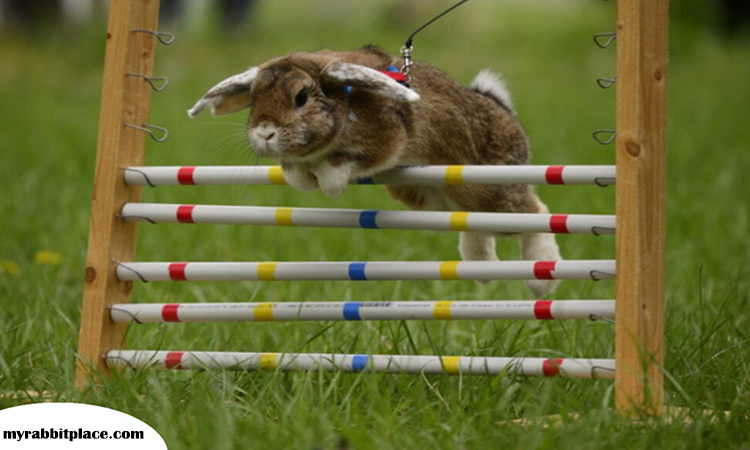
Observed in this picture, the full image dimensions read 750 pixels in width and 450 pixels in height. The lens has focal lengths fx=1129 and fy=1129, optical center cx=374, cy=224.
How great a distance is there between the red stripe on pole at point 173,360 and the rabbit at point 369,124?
502 mm

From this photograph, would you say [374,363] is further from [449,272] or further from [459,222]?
[459,222]

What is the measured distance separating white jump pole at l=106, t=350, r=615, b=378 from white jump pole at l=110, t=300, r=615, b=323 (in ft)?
0.31

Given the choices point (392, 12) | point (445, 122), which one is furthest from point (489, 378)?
point (392, 12)

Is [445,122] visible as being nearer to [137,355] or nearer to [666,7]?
[666,7]

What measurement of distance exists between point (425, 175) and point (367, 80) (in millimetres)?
268

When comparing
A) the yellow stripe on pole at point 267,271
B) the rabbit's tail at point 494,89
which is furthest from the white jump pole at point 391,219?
the rabbit's tail at point 494,89

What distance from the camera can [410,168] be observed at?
8.82 feet

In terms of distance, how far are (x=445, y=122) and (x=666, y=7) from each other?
674 mm

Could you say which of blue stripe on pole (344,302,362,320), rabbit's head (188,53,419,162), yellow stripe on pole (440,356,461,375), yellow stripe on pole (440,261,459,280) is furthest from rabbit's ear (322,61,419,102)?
yellow stripe on pole (440,356,461,375)

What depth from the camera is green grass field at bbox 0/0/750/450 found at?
92.0 inches

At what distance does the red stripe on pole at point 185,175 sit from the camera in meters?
2.84

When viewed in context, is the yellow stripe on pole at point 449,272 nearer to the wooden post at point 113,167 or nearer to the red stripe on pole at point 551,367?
the red stripe on pole at point 551,367

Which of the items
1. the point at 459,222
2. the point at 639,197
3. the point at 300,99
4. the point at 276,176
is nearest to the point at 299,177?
the point at 276,176

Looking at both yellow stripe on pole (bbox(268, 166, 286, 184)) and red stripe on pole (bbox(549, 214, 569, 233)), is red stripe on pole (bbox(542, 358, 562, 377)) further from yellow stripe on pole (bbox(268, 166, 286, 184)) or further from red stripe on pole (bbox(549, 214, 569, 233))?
yellow stripe on pole (bbox(268, 166, 286, 184))
